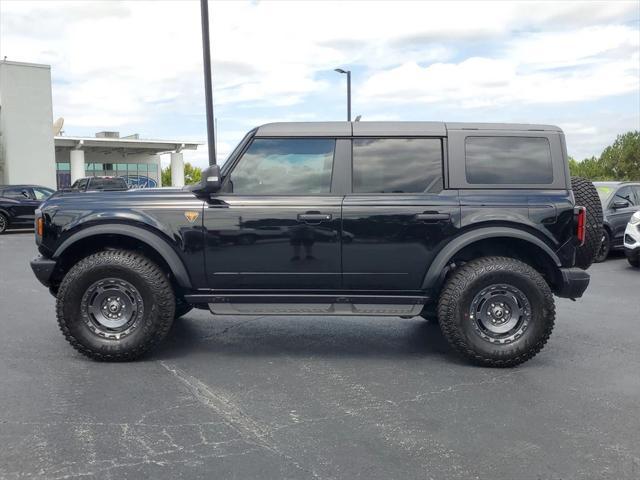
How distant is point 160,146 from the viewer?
4984 cm

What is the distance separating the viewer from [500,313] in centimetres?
520

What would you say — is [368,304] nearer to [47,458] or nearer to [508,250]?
[508,250]

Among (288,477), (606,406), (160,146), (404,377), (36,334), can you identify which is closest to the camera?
(288,477)

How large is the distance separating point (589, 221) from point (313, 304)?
256cm

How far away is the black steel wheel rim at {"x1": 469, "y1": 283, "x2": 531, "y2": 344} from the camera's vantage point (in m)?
5.13

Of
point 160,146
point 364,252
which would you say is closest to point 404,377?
point 364,252

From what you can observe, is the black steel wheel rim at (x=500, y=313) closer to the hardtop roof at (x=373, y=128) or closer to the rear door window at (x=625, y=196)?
the hardtop roof at (x=373, y=128)

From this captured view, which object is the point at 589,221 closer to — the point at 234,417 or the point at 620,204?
the point at 234,417

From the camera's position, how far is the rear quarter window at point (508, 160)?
528 cm

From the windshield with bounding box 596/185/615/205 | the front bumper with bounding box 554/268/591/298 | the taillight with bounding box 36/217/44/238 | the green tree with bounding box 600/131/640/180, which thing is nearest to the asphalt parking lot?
the front bumper with bounding box 554/268/591/298

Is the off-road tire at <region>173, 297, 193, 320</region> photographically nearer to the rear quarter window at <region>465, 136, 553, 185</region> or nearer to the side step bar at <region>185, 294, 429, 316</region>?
the side step bar at <region>185, 294, 429, 316</region>

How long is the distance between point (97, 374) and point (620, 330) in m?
5.02

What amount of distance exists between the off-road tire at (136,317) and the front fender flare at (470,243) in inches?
84.5

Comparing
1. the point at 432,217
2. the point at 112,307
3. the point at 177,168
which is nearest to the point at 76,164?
the point at 177,168
